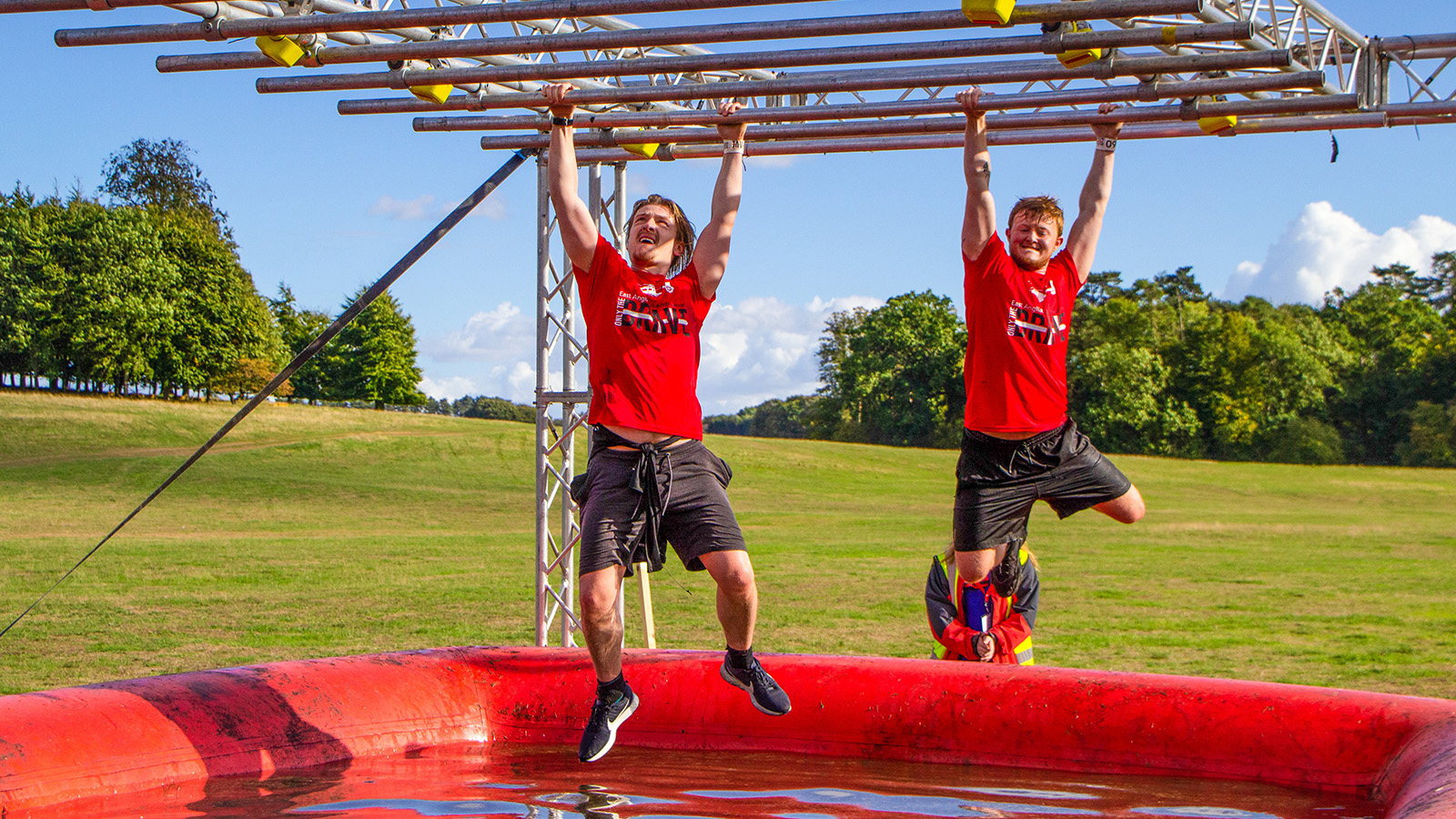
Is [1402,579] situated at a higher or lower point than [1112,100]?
lower

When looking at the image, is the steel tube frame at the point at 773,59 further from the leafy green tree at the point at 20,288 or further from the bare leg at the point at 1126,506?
the leafy green tree at the point at 20,288

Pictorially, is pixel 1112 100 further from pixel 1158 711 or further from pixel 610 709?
pixel 610 709

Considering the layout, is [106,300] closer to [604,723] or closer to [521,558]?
[521,558]

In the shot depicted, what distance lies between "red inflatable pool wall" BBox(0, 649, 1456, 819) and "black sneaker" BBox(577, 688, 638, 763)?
929 mm

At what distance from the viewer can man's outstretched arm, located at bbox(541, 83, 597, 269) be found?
4.71 m

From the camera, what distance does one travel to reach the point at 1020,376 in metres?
5.47

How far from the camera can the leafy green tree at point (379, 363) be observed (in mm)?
74938

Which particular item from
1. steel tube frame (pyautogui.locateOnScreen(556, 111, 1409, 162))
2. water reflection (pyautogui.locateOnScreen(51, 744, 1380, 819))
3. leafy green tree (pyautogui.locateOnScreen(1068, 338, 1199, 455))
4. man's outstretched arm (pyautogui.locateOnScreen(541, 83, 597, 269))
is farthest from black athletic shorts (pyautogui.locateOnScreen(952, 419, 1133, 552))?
leafy green tree (pyautogui.locateOnScreen(1068, 338, 1199, 455))

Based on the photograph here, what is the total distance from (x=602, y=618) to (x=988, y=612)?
7.59 ft

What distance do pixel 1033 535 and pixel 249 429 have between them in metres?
28.5

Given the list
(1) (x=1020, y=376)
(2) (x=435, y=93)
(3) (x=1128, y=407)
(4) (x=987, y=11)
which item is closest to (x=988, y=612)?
(1) (x=1020, y=376)

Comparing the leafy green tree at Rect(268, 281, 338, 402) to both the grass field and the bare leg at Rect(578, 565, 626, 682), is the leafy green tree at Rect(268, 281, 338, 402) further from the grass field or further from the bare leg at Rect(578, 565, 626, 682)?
the bare leg at Rect(578, 565, 626, 682)

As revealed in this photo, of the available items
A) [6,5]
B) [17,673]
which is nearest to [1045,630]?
[17,673]

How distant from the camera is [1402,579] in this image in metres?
17.4
